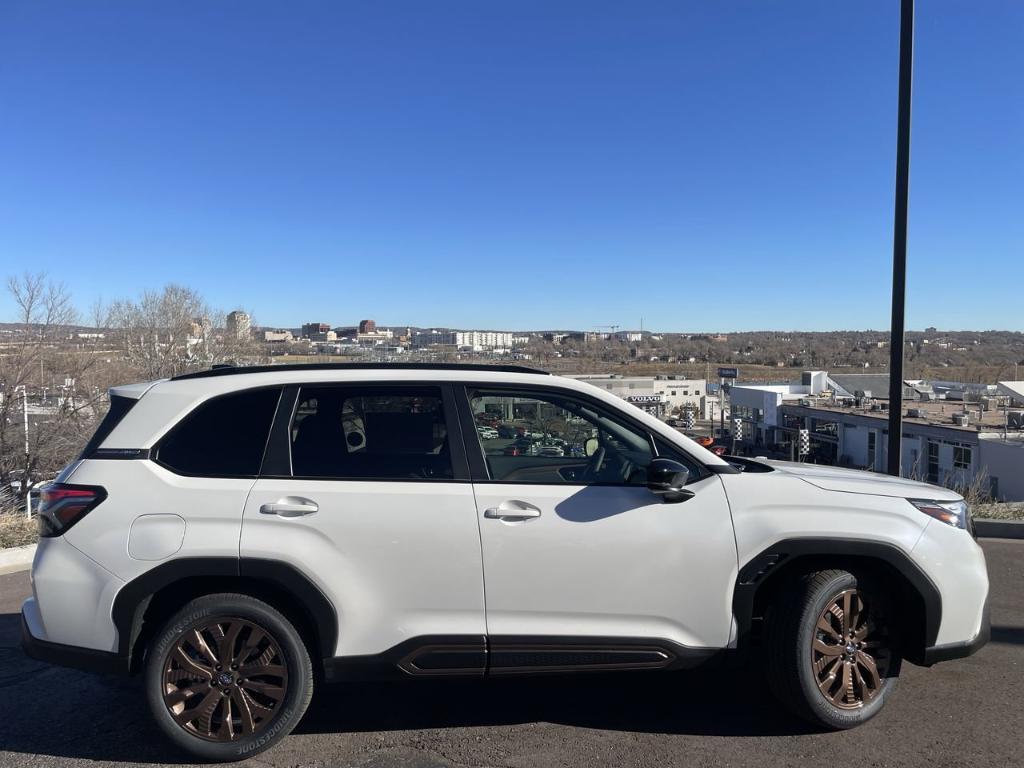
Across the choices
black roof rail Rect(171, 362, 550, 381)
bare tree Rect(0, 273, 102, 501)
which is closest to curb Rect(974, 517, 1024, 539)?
black roof rail Rect(171, 362, 550, 381)

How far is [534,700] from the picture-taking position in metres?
3.81

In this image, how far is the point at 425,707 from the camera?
12.3 feet

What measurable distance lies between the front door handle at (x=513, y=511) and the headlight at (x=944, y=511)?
1.90 meters

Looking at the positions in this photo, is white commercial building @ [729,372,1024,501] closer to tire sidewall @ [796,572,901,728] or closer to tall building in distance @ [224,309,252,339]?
tire sidewall @ [796,572,901,728]

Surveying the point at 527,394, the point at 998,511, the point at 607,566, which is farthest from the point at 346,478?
the point at 998,511

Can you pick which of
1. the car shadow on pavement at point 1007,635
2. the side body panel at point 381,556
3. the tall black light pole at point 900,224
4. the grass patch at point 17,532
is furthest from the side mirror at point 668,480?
the grass patch at point 17,532

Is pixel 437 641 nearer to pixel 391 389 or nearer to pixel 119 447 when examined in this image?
pixel 391 389

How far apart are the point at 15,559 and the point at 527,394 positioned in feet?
17.4

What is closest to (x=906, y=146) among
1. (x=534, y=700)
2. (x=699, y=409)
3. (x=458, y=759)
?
(x=534, y=700)

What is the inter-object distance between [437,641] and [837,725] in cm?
194

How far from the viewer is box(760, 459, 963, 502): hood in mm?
3537

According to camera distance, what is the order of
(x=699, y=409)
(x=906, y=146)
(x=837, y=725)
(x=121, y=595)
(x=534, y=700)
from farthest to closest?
(x=699, y=409) → (x=906, y=146) → (x=534, y=700) → (x=837, y=725) → (x=121, y=595)

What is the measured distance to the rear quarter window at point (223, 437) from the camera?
131 inches

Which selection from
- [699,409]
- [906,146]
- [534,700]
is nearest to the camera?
[534,700]
